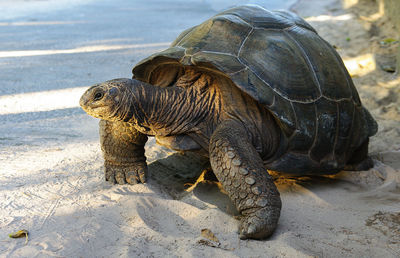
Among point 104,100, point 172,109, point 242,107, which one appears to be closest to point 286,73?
point 242,107

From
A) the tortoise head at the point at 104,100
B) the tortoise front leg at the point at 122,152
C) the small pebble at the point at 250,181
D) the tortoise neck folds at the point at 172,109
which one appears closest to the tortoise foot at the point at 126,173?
the tortoise front leg at the point at 122,152

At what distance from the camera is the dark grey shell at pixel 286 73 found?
2.96 meters

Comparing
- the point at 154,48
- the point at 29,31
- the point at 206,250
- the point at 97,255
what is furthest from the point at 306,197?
the point at 29,31

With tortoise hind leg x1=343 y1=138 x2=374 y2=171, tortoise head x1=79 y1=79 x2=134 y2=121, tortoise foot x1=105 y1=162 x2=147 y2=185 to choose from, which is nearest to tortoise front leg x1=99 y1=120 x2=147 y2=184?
tortoise foot x1=105 y1=162 x2=147 y2=185

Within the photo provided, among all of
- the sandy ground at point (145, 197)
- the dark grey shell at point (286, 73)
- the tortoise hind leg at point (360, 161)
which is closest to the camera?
the sandy ground at point (145, 197)

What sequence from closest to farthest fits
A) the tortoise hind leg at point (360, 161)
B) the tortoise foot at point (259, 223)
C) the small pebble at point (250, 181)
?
the tortoise foot at point (259, 223) < the small pebble at point (250, 181) < the tortoise hind leg at point (360, 161)

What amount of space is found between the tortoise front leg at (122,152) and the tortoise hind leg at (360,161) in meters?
1.74

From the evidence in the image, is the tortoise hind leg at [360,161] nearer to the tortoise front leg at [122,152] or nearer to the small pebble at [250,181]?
the small pebble at [250,181]

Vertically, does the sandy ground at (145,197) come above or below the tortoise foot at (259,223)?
below

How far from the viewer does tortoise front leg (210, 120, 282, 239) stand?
257 centimetres

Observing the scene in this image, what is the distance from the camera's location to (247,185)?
2.67m

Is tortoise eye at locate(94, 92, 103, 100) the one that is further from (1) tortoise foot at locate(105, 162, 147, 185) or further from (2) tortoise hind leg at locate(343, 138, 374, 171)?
(2) tortoise hind leg at locate(343, 138, 374, 171)

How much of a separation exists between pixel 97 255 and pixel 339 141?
204 centimetres

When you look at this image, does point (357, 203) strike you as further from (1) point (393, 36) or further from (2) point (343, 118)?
(1) point (393, 36)
